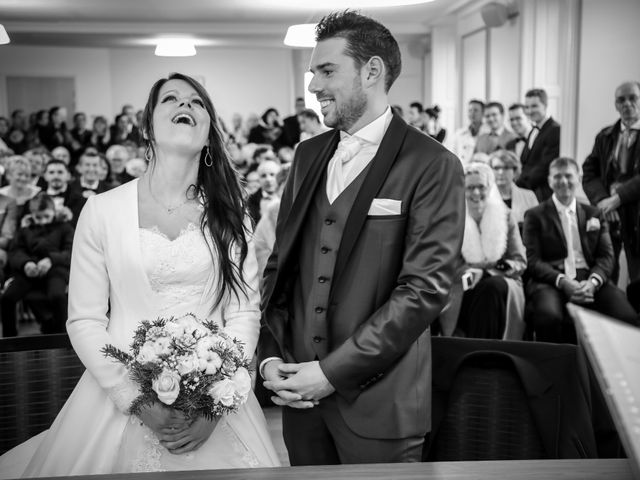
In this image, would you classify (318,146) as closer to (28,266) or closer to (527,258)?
(527,258)

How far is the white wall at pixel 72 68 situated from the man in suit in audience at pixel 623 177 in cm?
1820

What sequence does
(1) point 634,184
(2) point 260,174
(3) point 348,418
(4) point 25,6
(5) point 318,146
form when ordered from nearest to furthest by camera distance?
1. (3) point 348,418
2. (5) point 318,146
3. (1) point 634,184
4. (2) point 260,174
5. (4) point 25,6

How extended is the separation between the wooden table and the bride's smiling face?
3.68 ft

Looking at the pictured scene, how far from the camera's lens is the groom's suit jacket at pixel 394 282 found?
1927 mm

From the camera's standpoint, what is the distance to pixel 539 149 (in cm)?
783

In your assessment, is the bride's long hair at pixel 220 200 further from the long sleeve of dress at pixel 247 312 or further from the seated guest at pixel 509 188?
the seated guest at pixel 509 188

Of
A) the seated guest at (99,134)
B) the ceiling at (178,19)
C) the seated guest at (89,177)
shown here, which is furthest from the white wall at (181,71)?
the seated guest at (89,177)

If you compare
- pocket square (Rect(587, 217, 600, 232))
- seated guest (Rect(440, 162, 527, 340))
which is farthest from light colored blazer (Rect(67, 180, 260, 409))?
pocket square (Rect(587, 217, 600, 232))

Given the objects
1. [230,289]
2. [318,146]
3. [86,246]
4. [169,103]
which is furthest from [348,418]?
[169,103]

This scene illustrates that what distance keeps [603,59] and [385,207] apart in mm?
7782

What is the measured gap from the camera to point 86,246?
7.19 ft

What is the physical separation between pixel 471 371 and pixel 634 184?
12.9 feet

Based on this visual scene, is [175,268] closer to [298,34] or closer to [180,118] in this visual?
[180,118]

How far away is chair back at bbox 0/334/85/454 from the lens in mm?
2250
